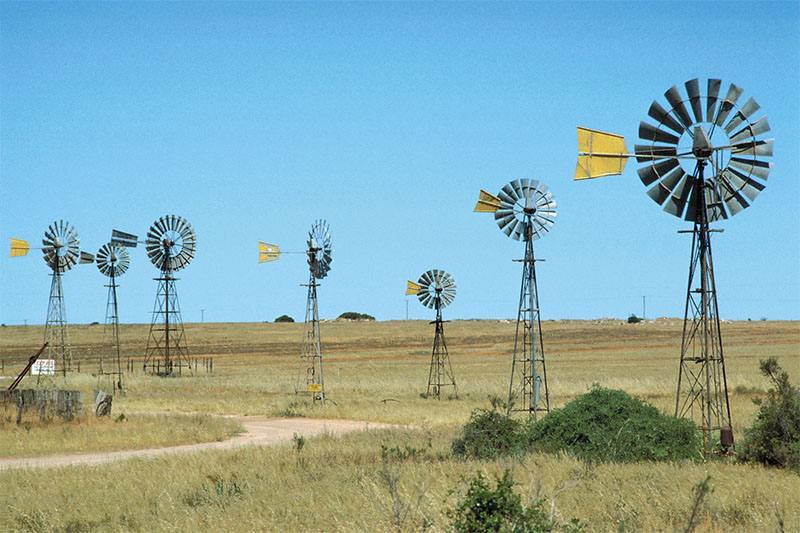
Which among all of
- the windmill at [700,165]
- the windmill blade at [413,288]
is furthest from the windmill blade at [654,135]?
the windmill blade at [413,288]

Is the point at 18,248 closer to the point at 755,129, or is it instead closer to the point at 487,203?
the point at 487,203

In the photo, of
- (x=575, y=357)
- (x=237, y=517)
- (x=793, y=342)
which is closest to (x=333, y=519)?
(x=237, y=517)

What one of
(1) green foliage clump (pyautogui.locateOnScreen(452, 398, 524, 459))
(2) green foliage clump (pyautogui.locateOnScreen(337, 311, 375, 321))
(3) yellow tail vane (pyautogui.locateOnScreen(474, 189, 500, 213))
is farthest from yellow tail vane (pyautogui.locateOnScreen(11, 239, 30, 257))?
(2) green foliage clump (pyautogui.locateOnScreen(337, 311, 375, 321))

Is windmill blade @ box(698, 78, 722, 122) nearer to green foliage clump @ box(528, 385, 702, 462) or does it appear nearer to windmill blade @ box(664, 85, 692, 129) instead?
windmill blade @ box(664, 85, 692, 129)

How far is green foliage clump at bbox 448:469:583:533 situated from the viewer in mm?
9258

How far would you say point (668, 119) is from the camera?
1988cm

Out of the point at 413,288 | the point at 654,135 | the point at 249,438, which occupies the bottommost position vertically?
the point at 249,438

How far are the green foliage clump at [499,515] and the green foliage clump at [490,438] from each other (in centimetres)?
668

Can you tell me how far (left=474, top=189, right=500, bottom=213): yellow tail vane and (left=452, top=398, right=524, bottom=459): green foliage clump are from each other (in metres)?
15.0

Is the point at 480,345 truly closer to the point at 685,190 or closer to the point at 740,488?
the point at 685,190

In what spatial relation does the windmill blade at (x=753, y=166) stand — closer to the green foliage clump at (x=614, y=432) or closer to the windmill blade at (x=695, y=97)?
the windmill blade at (x=695, y=97)

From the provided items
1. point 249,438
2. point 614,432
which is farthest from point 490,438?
point 249,438

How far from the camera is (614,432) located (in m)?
15.5

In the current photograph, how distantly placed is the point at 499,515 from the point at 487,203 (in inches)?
923
